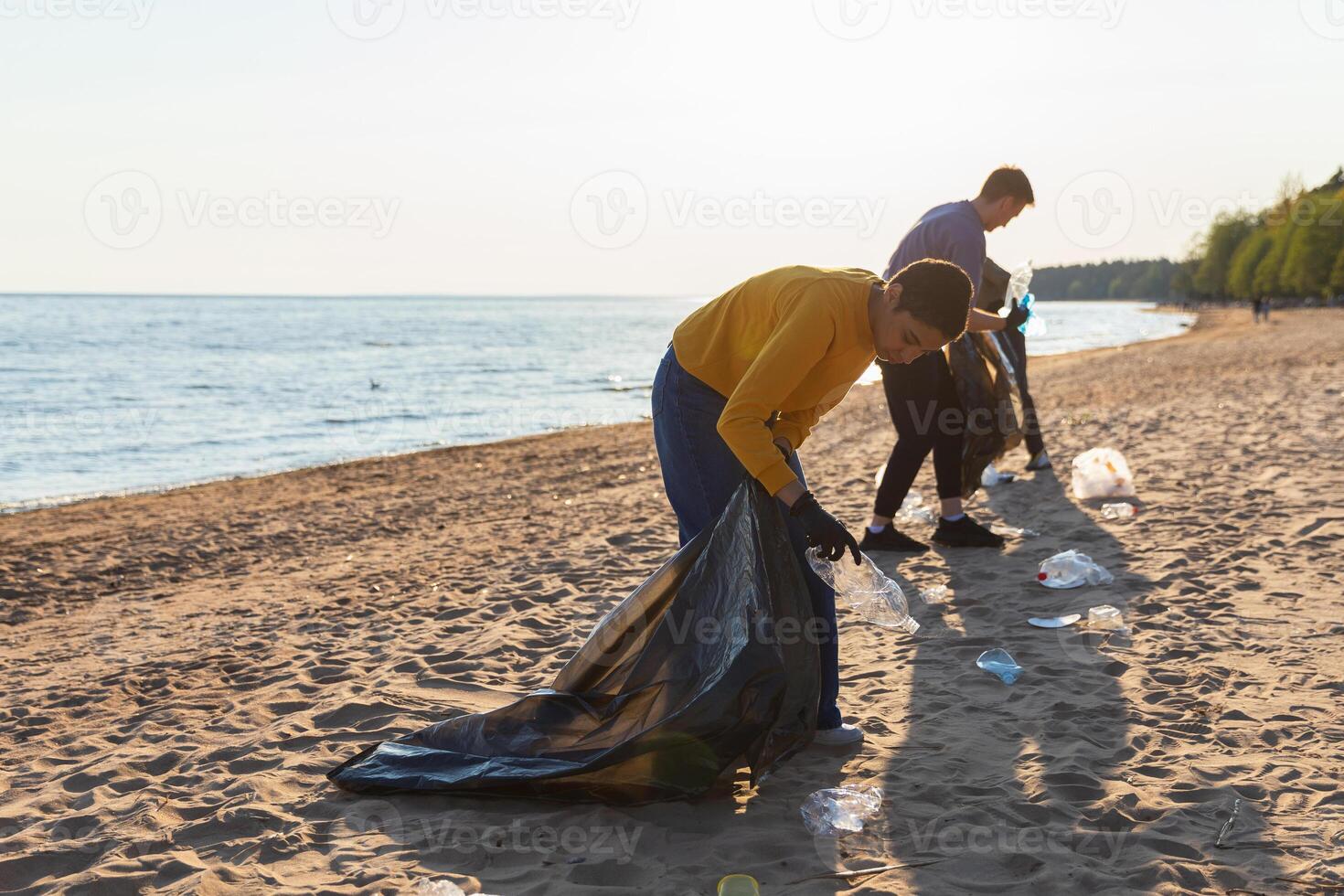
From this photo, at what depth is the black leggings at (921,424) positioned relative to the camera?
15.9 feet

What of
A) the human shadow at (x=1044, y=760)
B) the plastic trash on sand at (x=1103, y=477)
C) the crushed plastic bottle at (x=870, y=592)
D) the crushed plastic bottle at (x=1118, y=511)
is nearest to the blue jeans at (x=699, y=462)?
the crushed plastic bottle at (x=870, y=592)

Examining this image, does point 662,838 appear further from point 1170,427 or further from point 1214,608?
point 1170,427

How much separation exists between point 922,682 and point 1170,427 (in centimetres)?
702

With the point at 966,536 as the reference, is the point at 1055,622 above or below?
below

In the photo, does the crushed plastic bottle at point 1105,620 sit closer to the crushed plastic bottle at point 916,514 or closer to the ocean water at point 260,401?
the crushed plastic bottle at point 916,514

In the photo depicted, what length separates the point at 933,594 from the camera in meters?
4.79

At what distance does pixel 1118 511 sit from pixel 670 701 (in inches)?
170

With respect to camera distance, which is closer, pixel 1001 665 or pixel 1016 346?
pixel 1001 665

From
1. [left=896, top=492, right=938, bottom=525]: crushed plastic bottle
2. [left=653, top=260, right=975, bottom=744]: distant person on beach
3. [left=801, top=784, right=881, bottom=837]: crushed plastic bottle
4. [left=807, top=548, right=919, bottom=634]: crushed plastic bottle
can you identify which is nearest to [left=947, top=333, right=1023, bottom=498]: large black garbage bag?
[left=896, top=492, right=938, bottom=525]: crushed plastic bottle

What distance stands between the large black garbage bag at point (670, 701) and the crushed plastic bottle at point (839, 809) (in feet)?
0.57

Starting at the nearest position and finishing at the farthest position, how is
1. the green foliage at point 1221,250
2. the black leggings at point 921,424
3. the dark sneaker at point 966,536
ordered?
the black leggings at point 921,424 → the dark sneaker at point 966,536 → the green foliage at point 1221,250

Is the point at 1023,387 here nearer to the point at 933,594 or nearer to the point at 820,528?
the point at 933,594

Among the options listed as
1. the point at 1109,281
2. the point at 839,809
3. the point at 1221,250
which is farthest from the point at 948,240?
the point at 1109,281

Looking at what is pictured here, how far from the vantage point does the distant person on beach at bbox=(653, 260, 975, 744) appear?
105 inches
